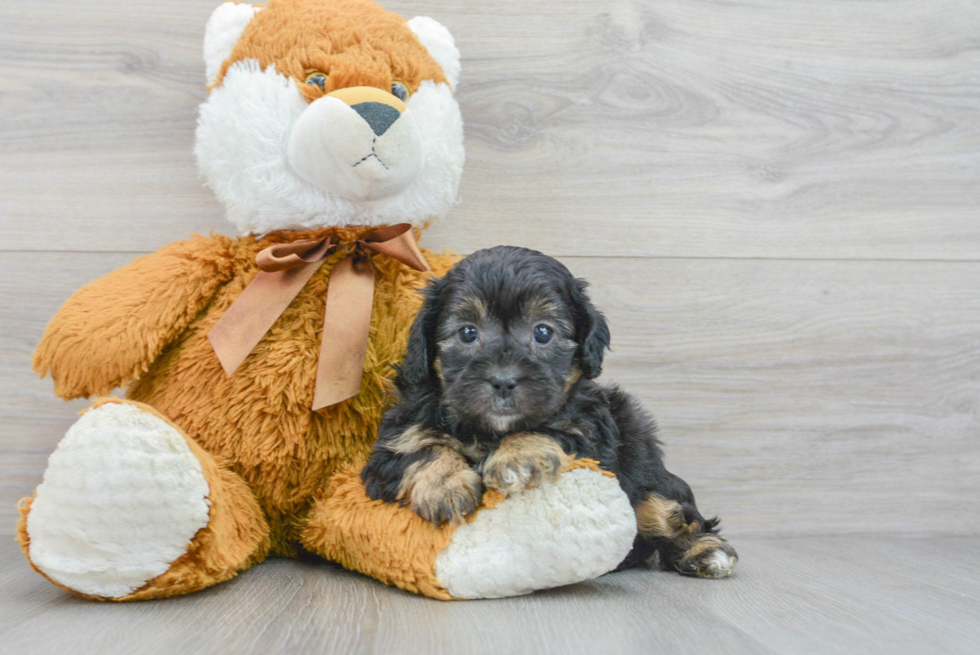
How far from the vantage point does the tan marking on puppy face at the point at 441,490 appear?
1.52m

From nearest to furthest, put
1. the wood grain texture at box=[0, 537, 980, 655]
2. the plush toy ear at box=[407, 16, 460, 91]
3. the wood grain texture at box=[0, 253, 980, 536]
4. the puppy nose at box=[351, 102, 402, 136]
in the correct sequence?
the wood grain texture at box=[0, 537, 980, 655]
the puppy nose at box=[351, 102, 402, 136]
the plush toy ear at box=[407, 16, 460, 91]
the wood grain texture at box=[0, 253, 980, 536]

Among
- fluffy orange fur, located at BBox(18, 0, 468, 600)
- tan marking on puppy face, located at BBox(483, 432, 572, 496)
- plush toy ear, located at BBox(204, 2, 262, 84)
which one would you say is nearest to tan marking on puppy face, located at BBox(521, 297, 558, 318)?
tan marking on puppy face, located at BBox(483, 432, 572, 496)

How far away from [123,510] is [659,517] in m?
1.11

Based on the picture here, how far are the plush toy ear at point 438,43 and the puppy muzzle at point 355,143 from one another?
27cm

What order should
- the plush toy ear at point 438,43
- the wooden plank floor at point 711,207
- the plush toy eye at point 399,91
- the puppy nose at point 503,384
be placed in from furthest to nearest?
1. the wooden plank floor at point 711,207
2. the plush toy ear at point 438,43
3. the plush toy eye at point 399,91
4. the puppy nose at point 503,384

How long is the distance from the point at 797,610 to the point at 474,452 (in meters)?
0.71

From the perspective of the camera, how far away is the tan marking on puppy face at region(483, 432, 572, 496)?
4.92 ft

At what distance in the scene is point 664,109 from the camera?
237 centimetres

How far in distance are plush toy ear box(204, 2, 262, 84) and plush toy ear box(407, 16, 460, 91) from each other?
381mm

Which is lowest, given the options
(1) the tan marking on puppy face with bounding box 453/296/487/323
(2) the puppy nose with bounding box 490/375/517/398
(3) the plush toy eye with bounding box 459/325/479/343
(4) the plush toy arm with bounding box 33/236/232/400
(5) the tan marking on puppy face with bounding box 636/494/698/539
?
(5) the tan marking on puppy face with bounding box 636/494/698/539

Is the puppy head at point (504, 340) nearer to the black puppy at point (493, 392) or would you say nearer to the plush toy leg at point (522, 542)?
the black puppy at point (493, 392)

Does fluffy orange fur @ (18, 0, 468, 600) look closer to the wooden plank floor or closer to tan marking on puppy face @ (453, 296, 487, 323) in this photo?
tan marking on puppy face @ (453, 296, 487, 323)

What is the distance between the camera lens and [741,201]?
239 centimetres

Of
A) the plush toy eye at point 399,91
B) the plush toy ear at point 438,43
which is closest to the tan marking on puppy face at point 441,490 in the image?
the plush toy eye at point 399,91
